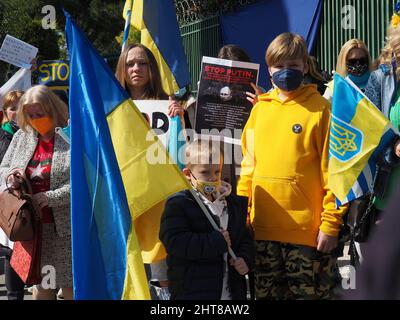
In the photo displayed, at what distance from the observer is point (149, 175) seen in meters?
4.16

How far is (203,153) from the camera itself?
4.29 meters

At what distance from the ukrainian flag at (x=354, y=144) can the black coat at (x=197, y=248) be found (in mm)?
555

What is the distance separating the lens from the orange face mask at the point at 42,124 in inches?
204

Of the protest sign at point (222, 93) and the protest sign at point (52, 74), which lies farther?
the protest sign at point (52, 74)

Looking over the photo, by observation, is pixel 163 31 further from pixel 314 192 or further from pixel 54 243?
pixel 314 192

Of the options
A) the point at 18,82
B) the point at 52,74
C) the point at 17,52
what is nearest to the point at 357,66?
the point at 17,52

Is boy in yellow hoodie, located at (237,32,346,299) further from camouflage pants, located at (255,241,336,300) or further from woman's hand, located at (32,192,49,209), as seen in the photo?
woman's hand, located at (32,192,49,209)

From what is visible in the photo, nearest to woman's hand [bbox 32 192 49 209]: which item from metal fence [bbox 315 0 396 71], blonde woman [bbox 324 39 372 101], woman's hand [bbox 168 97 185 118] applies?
woman's hand [bbox 168 97 185 118]

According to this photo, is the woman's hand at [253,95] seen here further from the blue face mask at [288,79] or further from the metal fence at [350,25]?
the metal fence at [350,25]

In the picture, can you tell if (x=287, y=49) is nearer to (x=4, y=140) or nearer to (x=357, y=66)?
(x=357, y=66)

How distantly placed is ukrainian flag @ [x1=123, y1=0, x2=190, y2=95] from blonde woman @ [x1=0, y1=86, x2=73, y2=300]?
138cm

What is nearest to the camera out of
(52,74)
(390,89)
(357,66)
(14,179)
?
(390,89)

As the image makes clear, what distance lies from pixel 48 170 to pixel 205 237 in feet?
4.72

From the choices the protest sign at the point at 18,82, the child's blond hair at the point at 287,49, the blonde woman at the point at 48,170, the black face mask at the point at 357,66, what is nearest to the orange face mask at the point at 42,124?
the blonde woman at the point at 48,170
